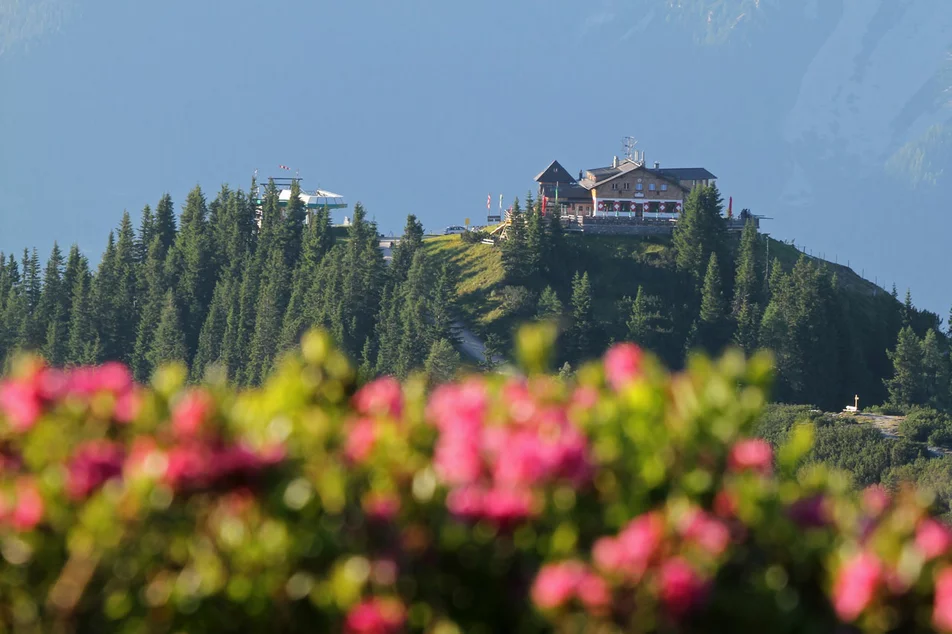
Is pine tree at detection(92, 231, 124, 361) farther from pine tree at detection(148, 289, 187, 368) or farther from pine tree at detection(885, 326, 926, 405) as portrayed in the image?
pine tree at detection(885, 326, 926, 405)

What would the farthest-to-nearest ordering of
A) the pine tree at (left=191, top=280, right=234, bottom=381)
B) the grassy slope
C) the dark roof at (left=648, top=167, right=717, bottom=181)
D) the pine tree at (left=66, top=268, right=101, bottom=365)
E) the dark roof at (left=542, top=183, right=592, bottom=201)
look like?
the dark roof at (left=648, top=167, right=717, bottom=181), the dark roof at (left=542, top=183, right=592, bottom=201), the pine tree at (left=66, top=268, right=101, bottom=365), the grassy slope, the pine tree at (left=191, top=280, right=234, bottom=381)

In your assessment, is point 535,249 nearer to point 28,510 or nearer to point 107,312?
point 107,312

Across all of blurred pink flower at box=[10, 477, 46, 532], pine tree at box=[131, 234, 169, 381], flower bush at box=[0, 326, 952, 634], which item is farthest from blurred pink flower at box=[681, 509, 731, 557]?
pine tree at box=[131, 234, 169, 381]

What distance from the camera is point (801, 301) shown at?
111500 millimetres

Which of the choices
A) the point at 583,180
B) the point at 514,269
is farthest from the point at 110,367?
the point at 583,180

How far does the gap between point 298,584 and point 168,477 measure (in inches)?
31.9

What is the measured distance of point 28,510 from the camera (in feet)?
22.8

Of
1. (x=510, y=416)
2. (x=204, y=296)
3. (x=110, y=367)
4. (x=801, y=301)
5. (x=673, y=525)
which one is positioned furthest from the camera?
(x=204, y=296)

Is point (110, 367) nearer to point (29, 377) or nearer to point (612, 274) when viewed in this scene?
point (29, 377)

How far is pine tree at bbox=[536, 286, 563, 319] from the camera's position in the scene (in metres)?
107

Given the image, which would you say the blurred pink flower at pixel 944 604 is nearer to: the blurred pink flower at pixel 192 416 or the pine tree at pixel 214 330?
the blurred pink flower at pixel 192 416

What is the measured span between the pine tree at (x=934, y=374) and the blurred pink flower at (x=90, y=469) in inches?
4335

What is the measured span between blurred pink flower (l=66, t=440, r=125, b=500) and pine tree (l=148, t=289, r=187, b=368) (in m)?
105

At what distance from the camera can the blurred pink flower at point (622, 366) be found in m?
7.82
